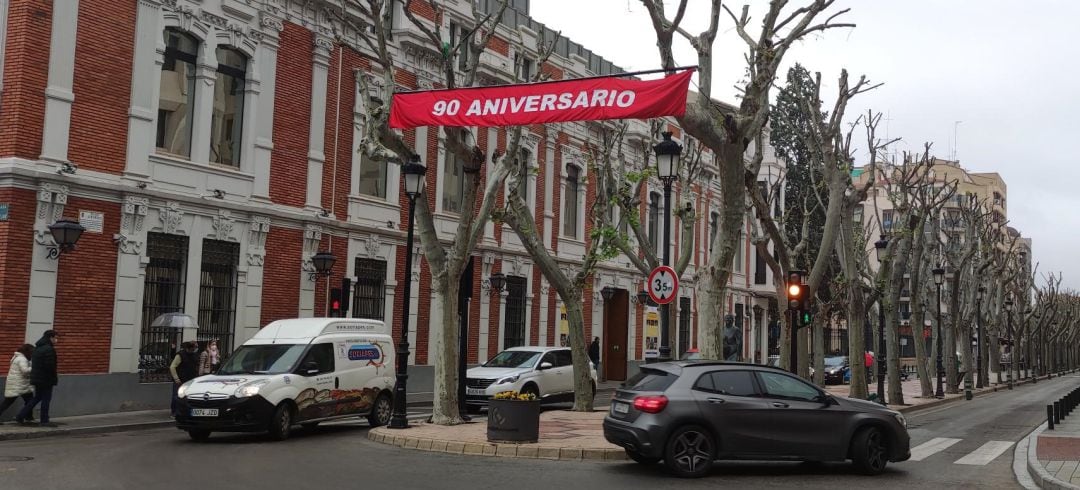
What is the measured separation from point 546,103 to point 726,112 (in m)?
2.94

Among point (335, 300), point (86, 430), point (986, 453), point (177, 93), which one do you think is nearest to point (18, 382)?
point (86, 430)

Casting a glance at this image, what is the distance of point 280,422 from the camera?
15.0 meters

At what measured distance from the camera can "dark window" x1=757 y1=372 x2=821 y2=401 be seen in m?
12.5

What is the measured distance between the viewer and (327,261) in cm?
2389

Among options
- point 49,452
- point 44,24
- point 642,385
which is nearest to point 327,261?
point 44,24

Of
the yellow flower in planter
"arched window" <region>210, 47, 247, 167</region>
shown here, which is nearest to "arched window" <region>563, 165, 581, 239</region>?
"arched window" <region>210, 47, 247, 167</region>

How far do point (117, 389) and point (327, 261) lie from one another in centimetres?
596

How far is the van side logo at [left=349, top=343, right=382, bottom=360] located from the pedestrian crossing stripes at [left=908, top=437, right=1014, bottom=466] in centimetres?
920

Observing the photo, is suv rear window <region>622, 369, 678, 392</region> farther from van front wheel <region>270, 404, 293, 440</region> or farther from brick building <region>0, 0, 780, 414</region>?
brick building <region>0, 0, 780, 414</region>

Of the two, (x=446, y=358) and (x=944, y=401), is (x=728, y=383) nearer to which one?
(x=446, y=358)

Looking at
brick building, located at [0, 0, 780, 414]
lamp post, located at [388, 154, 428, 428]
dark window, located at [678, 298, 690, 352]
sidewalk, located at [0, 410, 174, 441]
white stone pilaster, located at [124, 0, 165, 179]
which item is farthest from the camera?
dark window, located at [678, 298, 690, 352]

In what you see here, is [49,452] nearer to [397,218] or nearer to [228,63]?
[228,63]

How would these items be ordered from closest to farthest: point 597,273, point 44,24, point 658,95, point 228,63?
1. point 658,95
2. point 44,24
3. point 228,63
4. point 597,273

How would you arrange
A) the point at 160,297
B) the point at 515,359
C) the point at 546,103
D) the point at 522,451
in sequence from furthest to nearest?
the point at 515,359 → the point at 160,297 → the point at 546,103 → the point at 522,451
